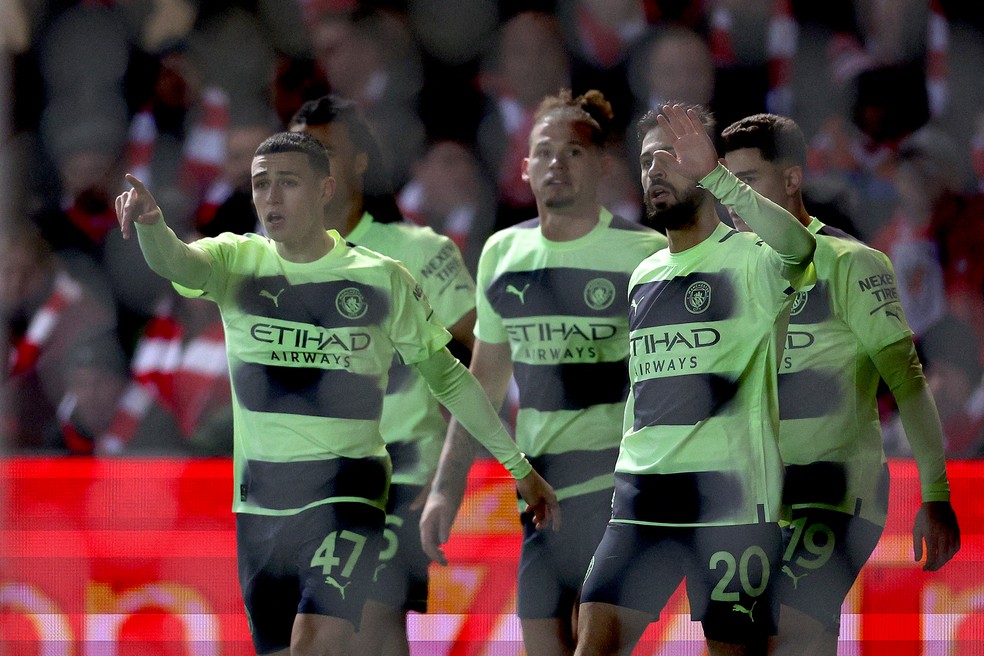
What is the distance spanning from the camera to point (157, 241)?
79.3 inches

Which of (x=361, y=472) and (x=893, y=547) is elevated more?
(x=361, y=472)

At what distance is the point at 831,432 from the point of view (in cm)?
229

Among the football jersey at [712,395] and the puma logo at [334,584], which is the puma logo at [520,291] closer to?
the football jersey at [712,395]

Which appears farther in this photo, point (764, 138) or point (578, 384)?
point (578, 384)

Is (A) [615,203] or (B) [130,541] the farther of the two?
(A) [615,203]

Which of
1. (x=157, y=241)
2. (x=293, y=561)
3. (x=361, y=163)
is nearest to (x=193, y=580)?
(x=293, y=561)

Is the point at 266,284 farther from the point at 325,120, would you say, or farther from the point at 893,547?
the point at 893,547

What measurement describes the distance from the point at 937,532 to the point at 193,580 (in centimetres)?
136

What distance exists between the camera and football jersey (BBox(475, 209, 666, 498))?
250 cm

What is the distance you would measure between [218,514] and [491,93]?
4.56ft

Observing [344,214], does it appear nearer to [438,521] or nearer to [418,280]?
[418,280]

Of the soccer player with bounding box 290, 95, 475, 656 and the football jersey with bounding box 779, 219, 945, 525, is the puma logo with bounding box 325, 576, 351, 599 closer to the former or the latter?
the soccer player with bounding box 290, 95, 475, 656

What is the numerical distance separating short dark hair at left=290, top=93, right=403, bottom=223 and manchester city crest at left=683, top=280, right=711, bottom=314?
91 centimetres

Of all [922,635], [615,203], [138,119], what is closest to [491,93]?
[615,203]
